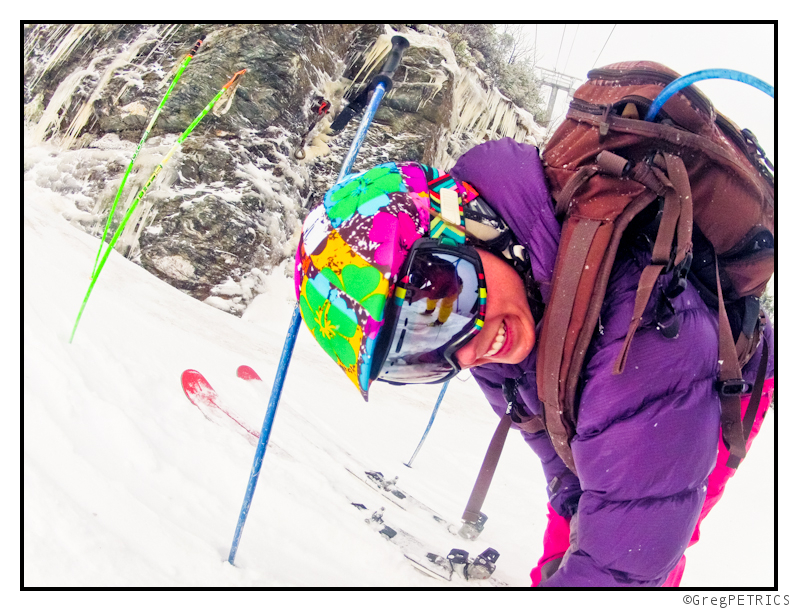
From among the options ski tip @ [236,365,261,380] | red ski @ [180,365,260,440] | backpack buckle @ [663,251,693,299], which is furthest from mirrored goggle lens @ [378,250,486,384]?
ski tip @ [236,365,261,380]

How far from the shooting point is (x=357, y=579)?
4.65 ft

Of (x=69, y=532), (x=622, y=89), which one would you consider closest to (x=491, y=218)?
(x=622, y=89)

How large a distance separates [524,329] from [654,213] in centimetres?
38

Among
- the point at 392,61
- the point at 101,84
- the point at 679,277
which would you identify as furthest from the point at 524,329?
the point at 101,84

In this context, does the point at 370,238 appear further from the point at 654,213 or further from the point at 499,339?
the point at 654,213

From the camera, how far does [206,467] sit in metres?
1.71

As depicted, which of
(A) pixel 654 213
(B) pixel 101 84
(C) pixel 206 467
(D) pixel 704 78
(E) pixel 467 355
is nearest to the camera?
(D) pixel 704 78

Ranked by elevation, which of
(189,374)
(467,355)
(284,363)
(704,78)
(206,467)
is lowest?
(206,467)

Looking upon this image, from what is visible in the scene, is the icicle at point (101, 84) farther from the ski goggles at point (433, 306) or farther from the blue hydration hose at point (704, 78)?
the blue hydration hose at point (704, 78)

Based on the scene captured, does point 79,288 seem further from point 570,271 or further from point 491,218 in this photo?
point 570,271

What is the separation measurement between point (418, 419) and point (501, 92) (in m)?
4.01

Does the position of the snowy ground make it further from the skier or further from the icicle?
the icicle

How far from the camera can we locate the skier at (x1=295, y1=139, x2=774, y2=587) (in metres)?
0.90

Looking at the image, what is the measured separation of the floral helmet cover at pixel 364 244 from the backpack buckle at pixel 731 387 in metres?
0.65
